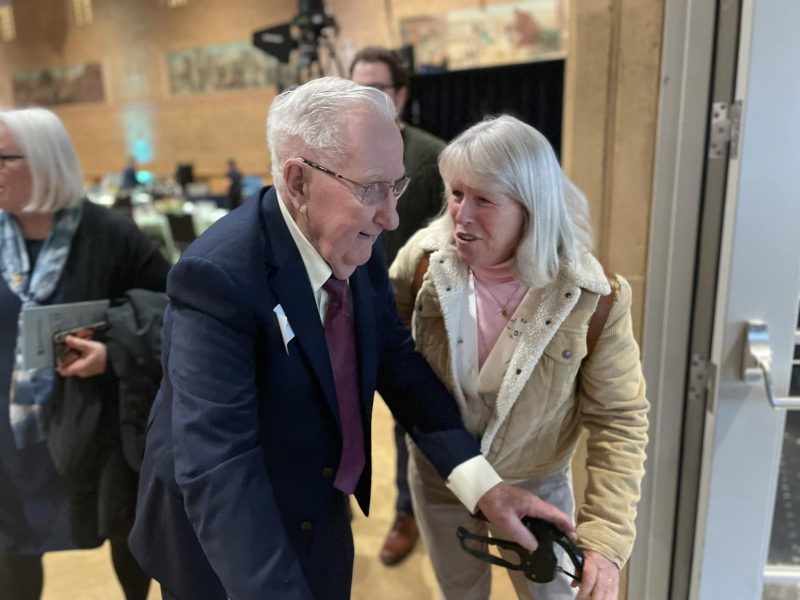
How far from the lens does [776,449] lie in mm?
1541

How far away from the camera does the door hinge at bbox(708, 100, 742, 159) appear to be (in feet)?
4.63

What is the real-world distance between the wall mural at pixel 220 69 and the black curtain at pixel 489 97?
5799 millimetres

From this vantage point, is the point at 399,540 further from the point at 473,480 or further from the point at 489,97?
the point at 489,97

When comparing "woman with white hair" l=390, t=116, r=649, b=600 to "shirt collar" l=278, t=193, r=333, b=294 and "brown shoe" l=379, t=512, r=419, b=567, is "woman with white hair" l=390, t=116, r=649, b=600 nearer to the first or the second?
"shirt collar" l=278, t=193, r=333, b=294

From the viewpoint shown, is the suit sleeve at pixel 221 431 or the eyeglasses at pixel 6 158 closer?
the suit sleeve at pixel 221 431

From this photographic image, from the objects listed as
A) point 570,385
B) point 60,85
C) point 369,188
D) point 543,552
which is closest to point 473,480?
point 543,552

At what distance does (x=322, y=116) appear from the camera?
0.85m

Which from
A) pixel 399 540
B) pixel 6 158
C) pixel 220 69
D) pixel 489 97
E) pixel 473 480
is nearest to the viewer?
pixel 473 480

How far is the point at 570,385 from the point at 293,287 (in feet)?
2.17

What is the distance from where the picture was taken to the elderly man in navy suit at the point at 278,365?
0.86m

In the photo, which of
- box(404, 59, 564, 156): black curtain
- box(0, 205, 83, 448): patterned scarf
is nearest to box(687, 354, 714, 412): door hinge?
box(0, 205, 83, 448): patterned scarf

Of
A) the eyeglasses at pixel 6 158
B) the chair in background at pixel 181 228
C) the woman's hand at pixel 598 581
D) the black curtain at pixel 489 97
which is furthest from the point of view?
the chair in background at pixel 181 228

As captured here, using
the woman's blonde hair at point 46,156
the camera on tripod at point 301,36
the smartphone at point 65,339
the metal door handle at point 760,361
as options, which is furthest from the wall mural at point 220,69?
→ the metal door handle at point 760,361

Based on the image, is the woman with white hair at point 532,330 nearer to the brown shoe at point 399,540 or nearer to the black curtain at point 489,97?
the brown shoe at point 399,540
